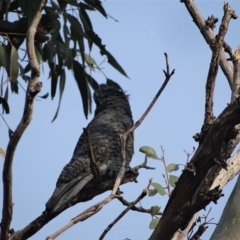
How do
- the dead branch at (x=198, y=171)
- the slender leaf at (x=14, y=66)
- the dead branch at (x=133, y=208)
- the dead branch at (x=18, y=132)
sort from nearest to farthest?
1. the dead branch at (x=18, y=132)
2. the dead branch at (x=198, y=171)
3. the dead branch at (x=133, y=208)
4. the slender leaf at (x=14, y=66)

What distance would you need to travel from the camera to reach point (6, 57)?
3.20m

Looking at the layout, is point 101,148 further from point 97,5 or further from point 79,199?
point 97,5

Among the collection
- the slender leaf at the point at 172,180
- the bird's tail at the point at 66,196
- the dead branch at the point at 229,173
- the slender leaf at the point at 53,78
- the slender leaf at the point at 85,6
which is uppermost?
the slender leaf at the point at 85,6

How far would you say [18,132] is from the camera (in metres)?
1.51

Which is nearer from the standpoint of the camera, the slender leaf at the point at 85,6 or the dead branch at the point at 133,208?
the dead branch at the point at 133,208

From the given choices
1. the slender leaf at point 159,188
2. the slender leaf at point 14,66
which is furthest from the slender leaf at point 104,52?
the slender leaf at point 159,188

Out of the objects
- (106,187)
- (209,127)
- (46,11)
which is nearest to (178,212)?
(209,127)

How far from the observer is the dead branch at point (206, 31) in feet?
6.41

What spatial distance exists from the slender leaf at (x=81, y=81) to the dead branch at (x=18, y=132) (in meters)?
1.82

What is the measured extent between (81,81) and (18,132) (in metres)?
2.14

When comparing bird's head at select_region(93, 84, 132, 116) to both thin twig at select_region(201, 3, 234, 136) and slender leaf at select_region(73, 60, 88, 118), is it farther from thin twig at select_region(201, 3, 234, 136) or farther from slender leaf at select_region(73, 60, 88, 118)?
thin twig at select_region(201, 3, 234, 136)

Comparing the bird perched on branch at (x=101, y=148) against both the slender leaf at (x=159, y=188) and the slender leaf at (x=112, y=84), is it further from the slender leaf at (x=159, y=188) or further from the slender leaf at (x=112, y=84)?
the slender leaf at (x=159, y=188)

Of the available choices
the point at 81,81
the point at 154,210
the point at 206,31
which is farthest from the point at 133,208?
the point at 81,81

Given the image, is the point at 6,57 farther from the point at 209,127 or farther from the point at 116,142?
the point at 209,127
